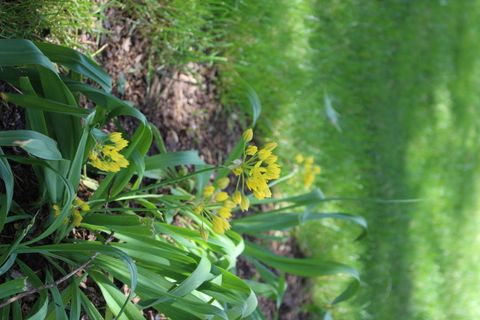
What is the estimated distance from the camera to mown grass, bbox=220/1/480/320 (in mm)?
3201

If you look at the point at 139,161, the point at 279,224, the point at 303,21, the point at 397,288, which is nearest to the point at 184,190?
the point at 279,224

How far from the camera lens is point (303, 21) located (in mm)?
3314

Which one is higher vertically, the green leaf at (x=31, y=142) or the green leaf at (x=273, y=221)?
the green leaf at (x=31, y=142)

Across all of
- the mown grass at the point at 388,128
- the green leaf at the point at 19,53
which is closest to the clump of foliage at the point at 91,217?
the green leaf at the point at 19,53

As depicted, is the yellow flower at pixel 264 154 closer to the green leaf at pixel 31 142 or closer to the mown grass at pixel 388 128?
the green leaf at pixel 31 142

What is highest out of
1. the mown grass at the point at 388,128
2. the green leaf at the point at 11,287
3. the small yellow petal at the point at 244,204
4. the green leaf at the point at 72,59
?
the green leaf at the point at 72,59

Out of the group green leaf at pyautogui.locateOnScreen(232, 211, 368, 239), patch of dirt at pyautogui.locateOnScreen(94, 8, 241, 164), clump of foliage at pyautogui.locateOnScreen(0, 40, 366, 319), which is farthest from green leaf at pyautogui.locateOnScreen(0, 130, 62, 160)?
green leaf at pyautogui.locateOnScreen(232, 211, 368, 239)

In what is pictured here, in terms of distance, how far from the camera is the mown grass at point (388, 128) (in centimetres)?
320

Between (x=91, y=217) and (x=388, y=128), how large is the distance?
8.02 feet

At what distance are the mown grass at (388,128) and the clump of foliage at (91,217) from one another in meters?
1.02

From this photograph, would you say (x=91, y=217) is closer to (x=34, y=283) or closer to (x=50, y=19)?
(x=34, y=283)

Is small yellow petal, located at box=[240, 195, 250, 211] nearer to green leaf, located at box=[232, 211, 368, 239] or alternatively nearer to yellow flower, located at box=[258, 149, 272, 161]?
yellow flower, located at box=[258, 149, 272, 161]

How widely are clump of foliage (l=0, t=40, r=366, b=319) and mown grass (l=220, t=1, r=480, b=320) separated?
1.02 m

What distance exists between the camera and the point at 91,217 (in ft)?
6.47
